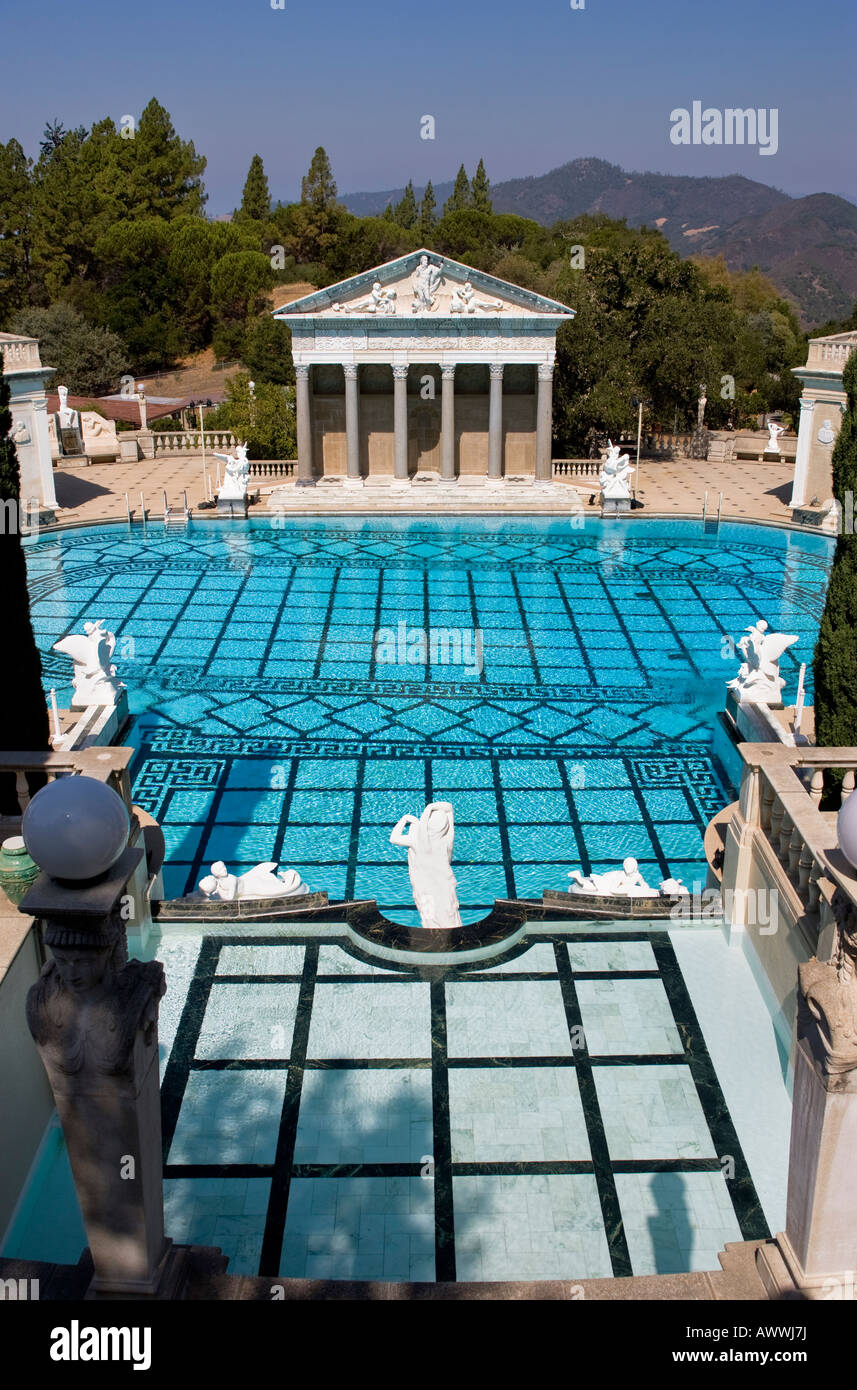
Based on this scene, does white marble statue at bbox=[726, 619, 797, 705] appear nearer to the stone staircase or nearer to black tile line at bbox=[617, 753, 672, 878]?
black tile line at bbox=[617, 753, 672, 878]

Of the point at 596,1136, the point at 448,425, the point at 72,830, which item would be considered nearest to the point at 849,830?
the point at 72,830

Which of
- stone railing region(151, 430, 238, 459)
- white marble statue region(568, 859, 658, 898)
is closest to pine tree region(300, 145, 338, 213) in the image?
stone railing region(151, 430, 238, 459)

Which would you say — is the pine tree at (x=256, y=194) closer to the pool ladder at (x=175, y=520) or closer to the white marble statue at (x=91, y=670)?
the pool ladder at (x=175, y=520)

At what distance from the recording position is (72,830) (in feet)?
14.2

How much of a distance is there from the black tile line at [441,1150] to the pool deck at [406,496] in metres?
24.6

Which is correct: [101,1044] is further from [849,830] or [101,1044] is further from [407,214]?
[407,214]

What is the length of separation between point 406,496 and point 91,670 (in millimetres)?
20493

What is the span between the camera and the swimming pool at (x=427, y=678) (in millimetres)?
14734

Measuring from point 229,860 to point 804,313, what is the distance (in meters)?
173

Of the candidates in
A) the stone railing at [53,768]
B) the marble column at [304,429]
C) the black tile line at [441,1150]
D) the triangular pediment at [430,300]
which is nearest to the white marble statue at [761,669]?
the black tile line at [441,1150]

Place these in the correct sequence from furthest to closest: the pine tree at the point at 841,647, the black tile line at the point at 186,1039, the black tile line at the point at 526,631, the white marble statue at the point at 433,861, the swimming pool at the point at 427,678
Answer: the black tile line at the point at 526,631, the swimming pool at the point at 427,678, the pine tree at the point at 841,647, the white marble statue at the point at 433,861, the black tile line at the point at 186,1039

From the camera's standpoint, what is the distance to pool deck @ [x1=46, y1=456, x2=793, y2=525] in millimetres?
32156

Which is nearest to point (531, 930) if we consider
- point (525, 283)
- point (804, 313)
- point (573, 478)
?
point (573, 478)
